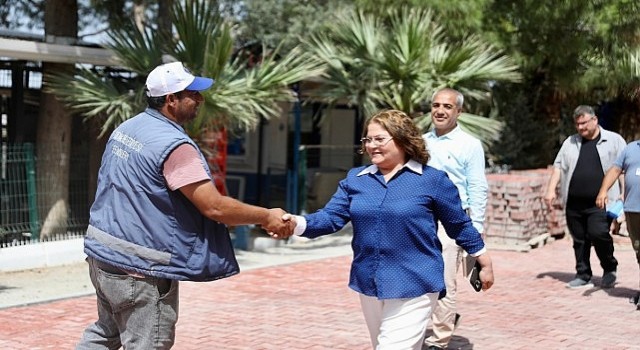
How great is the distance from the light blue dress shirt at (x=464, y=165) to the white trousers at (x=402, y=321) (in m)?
1.89

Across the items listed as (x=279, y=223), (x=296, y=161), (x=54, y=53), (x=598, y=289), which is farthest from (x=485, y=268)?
(x=296, y=161)

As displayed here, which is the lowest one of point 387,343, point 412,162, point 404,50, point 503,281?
point 503,281

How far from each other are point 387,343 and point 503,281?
5.94 meters

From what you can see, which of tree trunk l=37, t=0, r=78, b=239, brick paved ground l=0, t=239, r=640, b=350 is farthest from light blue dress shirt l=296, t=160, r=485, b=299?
tree trunk l=37, t=0, r=78, b=239

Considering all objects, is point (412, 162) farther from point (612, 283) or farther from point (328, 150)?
point (328, 150)

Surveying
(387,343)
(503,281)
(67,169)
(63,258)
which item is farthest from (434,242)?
(67,169)

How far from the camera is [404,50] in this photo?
12.5 metres

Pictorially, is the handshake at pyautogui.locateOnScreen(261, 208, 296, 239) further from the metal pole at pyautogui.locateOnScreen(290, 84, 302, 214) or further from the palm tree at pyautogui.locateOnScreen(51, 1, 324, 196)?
the metal pole at pyautogui.locateOnScreen(290, 84, 302, 214)

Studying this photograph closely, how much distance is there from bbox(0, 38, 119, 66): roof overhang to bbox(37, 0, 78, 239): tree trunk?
Result: 0.95ft

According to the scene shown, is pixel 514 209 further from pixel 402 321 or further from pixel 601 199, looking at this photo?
pixel 402 321

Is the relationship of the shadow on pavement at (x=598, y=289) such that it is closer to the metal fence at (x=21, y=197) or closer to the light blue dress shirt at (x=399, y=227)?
the light blue dress shirt at (x=399, y=227)

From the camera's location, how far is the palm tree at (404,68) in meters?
12.5

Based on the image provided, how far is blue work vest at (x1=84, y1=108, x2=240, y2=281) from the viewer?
416 centimetres

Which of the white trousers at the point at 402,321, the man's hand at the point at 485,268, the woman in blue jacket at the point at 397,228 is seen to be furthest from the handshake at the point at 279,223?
the man's hand at the point at 485,268
